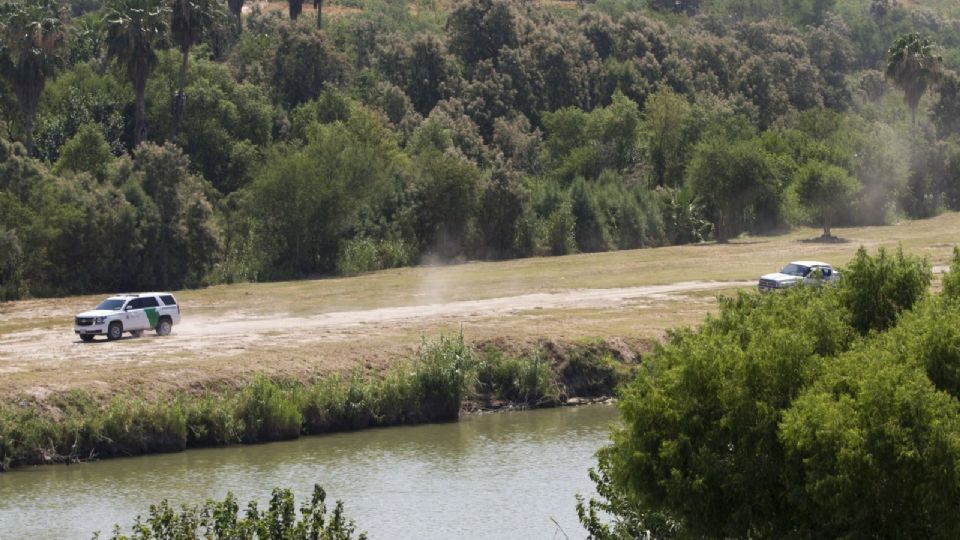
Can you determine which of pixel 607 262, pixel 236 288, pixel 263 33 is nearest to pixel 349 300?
pixel 236 288

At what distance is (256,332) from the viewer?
195 feet

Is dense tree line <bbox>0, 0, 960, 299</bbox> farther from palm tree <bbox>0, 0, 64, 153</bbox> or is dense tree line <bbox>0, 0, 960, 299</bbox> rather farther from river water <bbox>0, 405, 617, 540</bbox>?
river water <bbox>0, 405, 617, 540</bbox>

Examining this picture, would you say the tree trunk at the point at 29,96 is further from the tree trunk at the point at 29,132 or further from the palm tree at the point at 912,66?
the palm tree at the point at 912,66

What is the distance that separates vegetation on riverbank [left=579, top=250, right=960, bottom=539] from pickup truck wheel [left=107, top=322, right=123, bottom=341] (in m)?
33.3

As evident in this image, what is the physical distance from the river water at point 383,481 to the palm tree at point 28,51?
5025 centimetres

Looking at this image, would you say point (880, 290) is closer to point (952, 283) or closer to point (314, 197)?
point (952, 283)

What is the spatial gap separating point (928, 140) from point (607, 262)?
49.3 m

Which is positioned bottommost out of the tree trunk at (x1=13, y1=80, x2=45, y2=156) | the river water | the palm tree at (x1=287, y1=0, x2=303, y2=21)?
the river water

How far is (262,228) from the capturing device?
87188mm

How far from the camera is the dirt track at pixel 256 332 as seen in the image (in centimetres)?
5084

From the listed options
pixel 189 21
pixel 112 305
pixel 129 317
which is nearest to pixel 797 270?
pixel 129 317

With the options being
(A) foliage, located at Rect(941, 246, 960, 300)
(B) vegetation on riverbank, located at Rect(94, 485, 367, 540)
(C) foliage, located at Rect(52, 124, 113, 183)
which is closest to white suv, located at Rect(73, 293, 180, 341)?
(C) foliage, located at Rect(52, 124, 113, 183)

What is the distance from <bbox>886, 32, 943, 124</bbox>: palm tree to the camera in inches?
5012

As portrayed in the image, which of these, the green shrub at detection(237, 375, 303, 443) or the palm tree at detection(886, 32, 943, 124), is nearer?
the green shrub at detection(237, 375, 303, 443)
